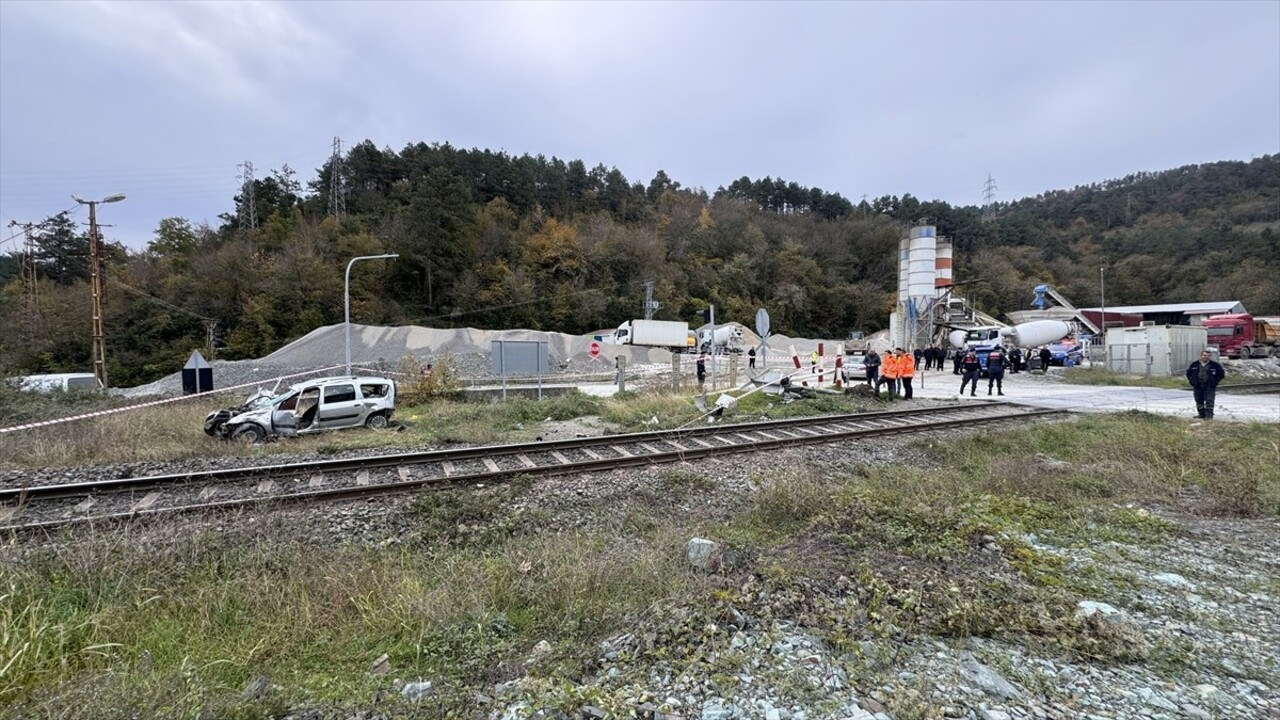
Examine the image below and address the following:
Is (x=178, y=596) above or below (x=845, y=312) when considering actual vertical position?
below

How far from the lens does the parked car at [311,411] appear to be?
1174cm

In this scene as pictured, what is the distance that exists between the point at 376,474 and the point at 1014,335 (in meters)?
40.0

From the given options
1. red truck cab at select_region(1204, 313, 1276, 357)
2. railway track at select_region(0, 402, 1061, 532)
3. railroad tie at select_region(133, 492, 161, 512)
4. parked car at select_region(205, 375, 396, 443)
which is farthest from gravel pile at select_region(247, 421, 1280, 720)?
red truck cab at select_region(1204, 313, 1276, 357)

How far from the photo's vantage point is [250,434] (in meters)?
11.7

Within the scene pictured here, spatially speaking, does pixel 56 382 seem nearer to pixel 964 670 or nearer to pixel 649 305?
pixel 964 670

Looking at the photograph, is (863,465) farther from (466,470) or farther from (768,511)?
(466,470)

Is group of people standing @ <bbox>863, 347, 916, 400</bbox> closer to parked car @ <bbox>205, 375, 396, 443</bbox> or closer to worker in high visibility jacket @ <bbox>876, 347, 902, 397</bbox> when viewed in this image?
worker in high visibility jacket @ <bbox>876, 347, 902, 397</bbox>

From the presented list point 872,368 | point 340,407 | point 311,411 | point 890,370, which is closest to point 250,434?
point 311,411

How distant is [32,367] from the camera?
36.8 meters

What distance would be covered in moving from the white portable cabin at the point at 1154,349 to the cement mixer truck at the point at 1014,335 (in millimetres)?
6226

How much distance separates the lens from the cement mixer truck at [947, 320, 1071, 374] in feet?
111

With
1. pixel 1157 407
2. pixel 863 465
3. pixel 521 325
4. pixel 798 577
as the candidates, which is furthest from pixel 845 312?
pixel 798 577

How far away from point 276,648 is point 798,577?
334cm

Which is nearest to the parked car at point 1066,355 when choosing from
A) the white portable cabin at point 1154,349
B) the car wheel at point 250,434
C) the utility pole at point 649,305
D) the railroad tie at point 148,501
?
the white portable cabin at point 1154,349
